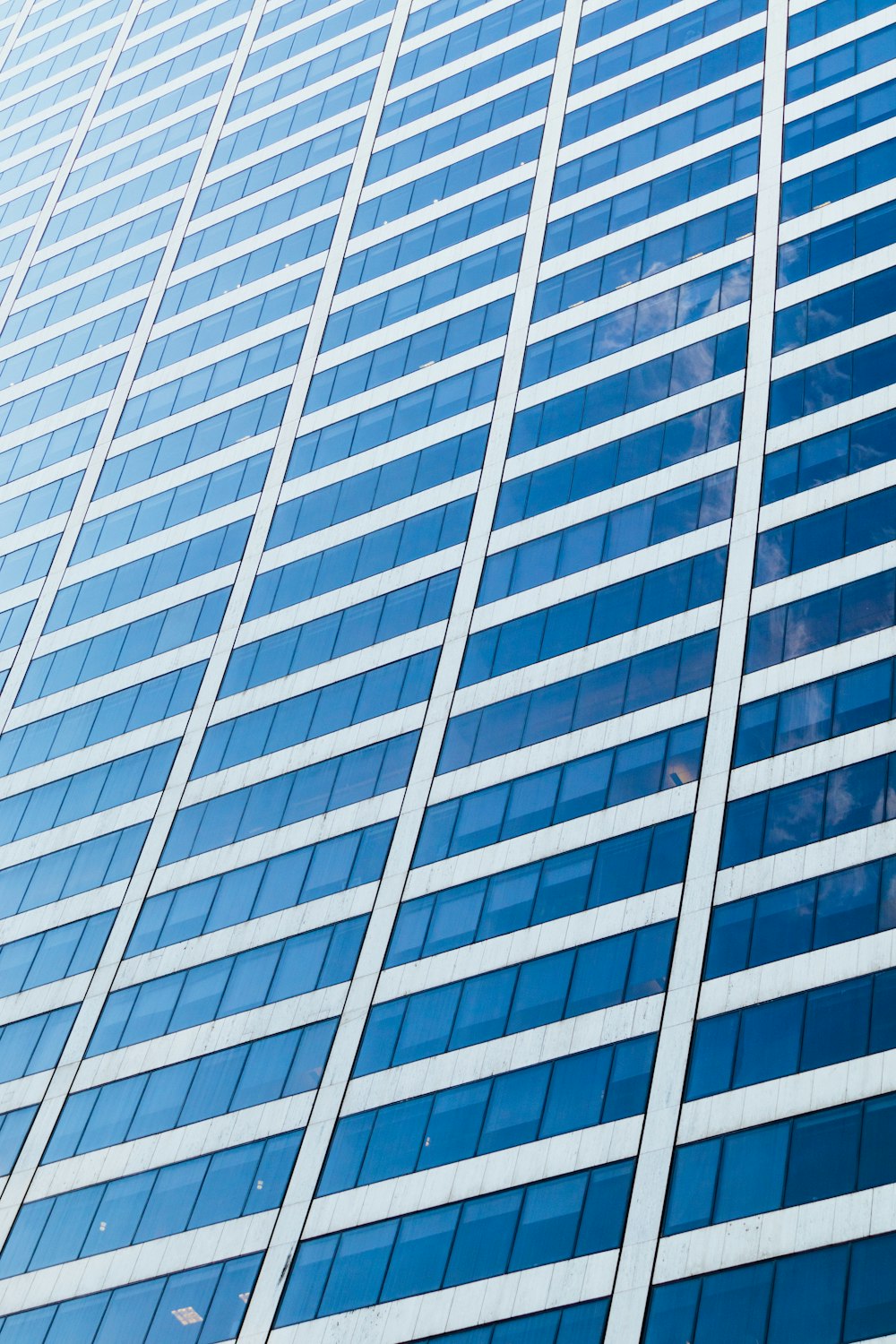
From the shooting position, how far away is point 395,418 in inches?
2906

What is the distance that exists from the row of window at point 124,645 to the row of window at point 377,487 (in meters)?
3.97

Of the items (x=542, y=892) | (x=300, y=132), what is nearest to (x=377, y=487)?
(x=542, y=892)

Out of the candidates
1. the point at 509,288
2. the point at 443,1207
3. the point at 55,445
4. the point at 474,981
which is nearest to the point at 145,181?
the point at 55,445

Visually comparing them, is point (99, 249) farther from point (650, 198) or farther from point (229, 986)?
point (229, 986)

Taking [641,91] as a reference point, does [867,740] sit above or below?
below

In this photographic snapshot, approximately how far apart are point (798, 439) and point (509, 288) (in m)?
18.3

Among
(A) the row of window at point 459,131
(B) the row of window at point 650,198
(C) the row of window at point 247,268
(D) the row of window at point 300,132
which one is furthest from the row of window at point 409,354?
(D) the row of window at point 300,132

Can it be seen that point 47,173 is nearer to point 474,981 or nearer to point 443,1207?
point 474,981

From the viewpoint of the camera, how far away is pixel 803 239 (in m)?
66.9

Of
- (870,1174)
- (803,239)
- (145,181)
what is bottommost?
(870,1174)

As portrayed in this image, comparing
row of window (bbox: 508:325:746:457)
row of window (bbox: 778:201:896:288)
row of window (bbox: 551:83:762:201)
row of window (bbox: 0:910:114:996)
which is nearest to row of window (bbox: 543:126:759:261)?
row of window (bbox: 551:83:762:201)

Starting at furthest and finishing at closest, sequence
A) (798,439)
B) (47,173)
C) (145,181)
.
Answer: (47,173), (145,181), (798,439)

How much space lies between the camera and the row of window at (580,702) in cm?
5822

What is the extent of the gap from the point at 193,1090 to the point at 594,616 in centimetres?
2120
